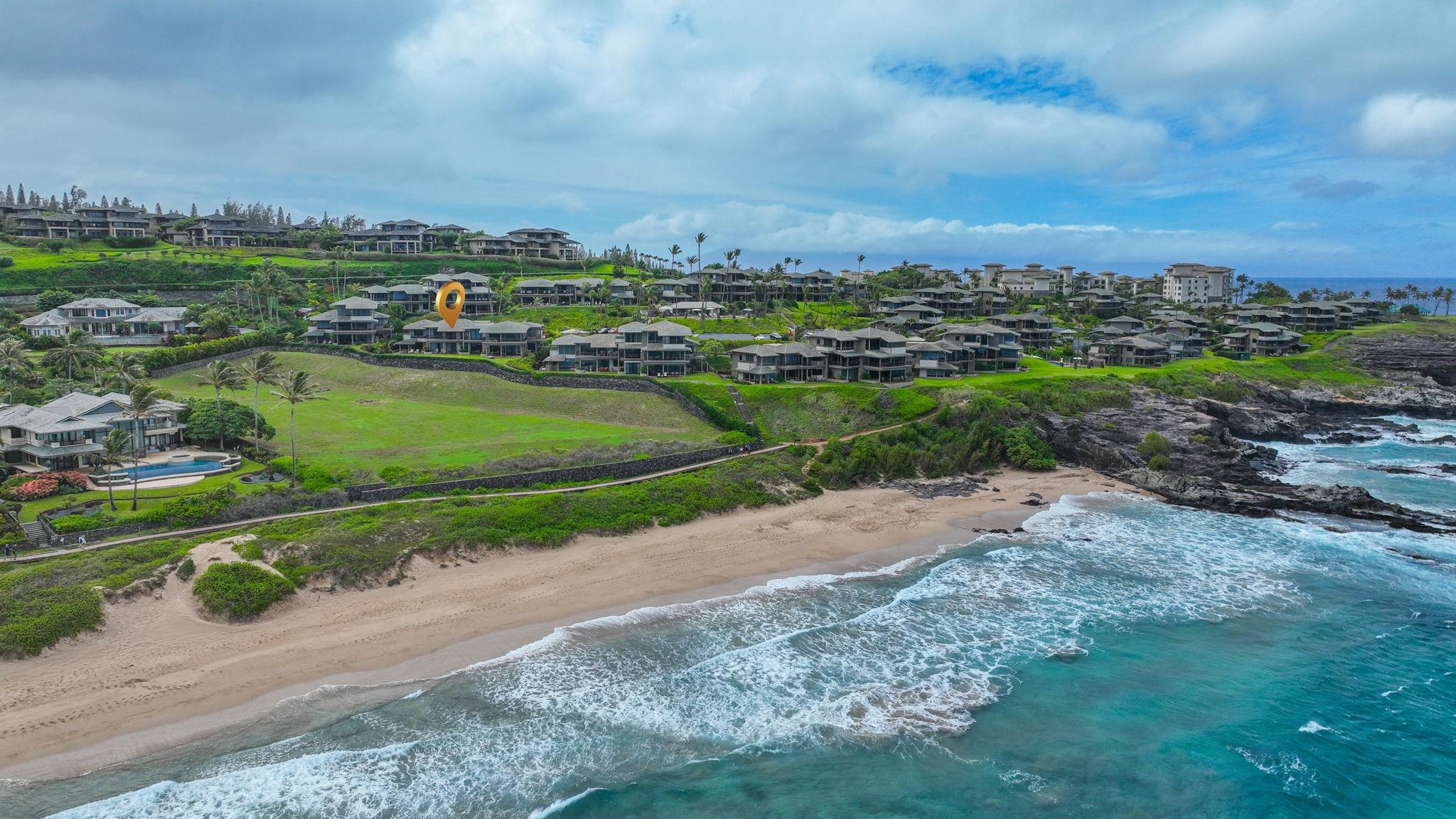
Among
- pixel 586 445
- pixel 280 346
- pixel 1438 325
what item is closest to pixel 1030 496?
pixel 586 445

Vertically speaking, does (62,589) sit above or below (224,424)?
below

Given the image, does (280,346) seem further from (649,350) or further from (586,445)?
(586,445)

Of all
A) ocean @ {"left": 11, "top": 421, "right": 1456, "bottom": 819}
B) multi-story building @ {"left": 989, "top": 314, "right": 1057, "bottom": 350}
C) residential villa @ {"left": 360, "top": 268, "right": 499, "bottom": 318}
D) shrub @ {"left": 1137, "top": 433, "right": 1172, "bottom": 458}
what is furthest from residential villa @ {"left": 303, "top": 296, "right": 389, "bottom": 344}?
shrub @ {"left": 1137, "top": 433, "right": 1172, "bottom": 458}

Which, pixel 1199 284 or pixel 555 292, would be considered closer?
pixel 555 292

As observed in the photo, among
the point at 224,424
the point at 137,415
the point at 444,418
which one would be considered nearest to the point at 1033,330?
the point at 444,418

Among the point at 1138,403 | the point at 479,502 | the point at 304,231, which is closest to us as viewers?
the point at 479,502

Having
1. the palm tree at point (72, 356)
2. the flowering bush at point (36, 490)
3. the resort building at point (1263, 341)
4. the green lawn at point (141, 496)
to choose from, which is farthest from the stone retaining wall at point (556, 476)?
the resort building at point (1263, 341)

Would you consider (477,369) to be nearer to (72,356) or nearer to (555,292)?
(72,356)
